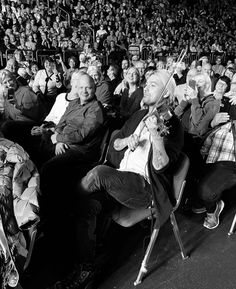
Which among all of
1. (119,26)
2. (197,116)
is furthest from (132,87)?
(119,26)

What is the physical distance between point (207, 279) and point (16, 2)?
35.1ft

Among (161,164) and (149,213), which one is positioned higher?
(161,164)

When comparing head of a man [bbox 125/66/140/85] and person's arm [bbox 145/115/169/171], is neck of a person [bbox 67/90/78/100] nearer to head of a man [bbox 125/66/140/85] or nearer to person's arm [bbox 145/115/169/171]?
head of a man [bbox 125/66/140/85]

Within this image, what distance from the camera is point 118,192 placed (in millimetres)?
2012

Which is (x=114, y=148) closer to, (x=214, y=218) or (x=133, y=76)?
(x=214, y=218)

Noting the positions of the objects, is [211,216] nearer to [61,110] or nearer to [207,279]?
[207,279]

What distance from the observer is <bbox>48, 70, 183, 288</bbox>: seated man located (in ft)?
6.49

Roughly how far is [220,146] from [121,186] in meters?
1.10

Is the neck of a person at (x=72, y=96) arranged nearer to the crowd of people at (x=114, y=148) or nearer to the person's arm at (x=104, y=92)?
the crowd of people at (x=114, y=148)

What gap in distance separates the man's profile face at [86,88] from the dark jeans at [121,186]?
918mm

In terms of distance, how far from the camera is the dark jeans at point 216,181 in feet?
8.71

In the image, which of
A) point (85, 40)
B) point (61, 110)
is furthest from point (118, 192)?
point (85, 40)

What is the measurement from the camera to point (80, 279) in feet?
6.46

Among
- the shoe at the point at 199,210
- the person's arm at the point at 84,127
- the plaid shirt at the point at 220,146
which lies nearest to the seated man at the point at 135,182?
the person's arm at the point at 84,127
